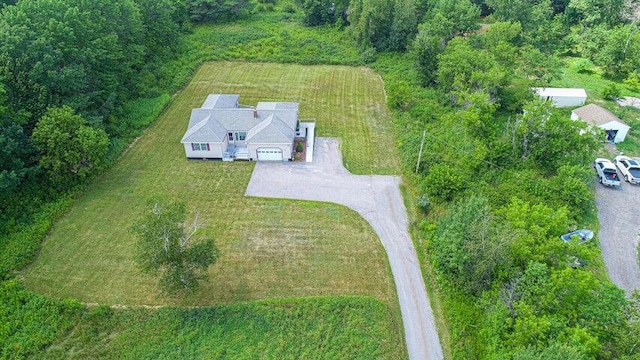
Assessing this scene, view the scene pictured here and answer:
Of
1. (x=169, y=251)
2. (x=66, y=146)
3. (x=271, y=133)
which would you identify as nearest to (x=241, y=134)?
(x=271, y=133)

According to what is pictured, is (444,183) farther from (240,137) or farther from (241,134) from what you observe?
(240,137)

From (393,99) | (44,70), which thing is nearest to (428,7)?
(393,99)

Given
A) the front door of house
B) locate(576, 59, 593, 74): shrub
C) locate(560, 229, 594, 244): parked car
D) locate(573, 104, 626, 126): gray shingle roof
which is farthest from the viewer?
locate(576, 59, 593, 74): shrub

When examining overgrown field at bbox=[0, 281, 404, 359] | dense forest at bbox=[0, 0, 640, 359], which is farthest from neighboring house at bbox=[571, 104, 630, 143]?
overgrown field at bbox=[0, 281, 404, 359]

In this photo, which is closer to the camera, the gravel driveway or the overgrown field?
the overgrown field

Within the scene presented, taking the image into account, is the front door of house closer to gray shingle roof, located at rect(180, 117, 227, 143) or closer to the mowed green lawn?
gray shingle roof, located at rect(180, 117, 227, 143)
